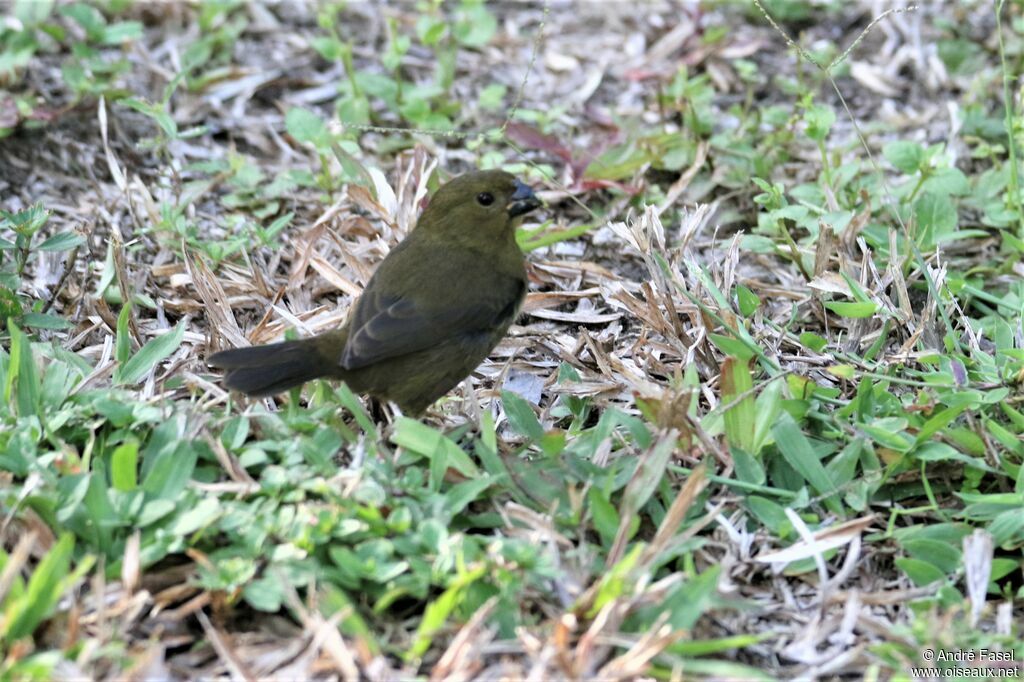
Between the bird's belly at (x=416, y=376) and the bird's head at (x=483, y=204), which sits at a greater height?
the bird's head at (x=483, y=204)

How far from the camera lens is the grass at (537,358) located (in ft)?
10.6

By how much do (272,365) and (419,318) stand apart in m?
0.61

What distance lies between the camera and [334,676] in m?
3.09

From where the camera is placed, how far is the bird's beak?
4719 millimetres

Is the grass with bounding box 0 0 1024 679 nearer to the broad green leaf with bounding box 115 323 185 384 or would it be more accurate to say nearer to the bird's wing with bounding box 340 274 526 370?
the broad green leaf with bounding box 115 323 185 384

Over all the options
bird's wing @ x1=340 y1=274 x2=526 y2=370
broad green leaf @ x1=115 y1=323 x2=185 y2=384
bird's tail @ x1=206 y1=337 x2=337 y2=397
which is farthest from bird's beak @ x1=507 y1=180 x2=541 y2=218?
broad green leaf @ x1=115 y1=323 x2=185 y2=384

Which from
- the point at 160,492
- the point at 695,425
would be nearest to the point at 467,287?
the point at 695,425

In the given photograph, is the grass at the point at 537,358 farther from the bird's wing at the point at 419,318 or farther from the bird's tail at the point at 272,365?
the bird's wing at the point at 419,318

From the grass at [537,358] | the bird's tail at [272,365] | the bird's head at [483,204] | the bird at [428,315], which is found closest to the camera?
the grass at [537,358]

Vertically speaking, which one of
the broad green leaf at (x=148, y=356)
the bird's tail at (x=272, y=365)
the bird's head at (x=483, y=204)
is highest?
the bird's head at (x=483, y=204)

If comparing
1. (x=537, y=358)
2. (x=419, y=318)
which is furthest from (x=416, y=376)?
(x=537, y=358)

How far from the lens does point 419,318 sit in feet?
14.3

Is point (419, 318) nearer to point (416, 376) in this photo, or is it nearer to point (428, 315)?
point (428, 315)

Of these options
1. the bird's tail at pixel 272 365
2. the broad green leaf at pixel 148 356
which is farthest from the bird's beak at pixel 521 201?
the broad green leaf at pixel 148 356
